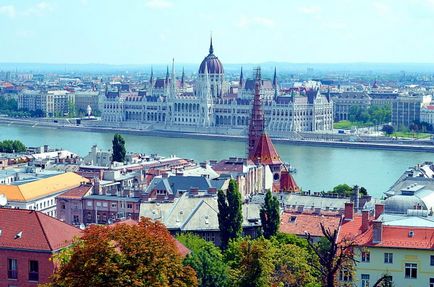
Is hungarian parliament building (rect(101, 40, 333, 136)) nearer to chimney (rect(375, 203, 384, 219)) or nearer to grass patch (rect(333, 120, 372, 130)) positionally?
grass patch (rect(333, 120, 372, 130))

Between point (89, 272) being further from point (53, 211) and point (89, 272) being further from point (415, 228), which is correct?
point (53, 211)

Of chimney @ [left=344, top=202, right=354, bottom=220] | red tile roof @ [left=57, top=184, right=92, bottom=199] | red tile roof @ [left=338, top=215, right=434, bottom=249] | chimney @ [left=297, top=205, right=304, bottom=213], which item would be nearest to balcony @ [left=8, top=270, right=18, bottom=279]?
red tile roof @ [left=338, top=215, right=434, bottom=249]

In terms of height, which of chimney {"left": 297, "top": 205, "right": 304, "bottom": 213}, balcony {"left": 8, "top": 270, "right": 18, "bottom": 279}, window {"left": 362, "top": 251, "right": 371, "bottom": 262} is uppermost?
window {"left": 362, "top": 251, "right": 371, "bottom": 262}

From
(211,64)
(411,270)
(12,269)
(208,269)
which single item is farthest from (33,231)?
(211,64)

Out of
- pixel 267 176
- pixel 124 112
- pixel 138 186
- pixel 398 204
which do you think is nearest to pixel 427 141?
pixel 124 112

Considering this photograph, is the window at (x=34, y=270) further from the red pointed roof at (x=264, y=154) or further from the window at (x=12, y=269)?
the red pointed roof at (x=264, y=154)

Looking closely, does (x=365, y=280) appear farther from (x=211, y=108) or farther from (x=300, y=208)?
(x=211, y=108)

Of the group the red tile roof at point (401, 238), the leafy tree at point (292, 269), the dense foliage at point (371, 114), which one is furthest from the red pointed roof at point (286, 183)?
the dense foliage at point (371, 114)
